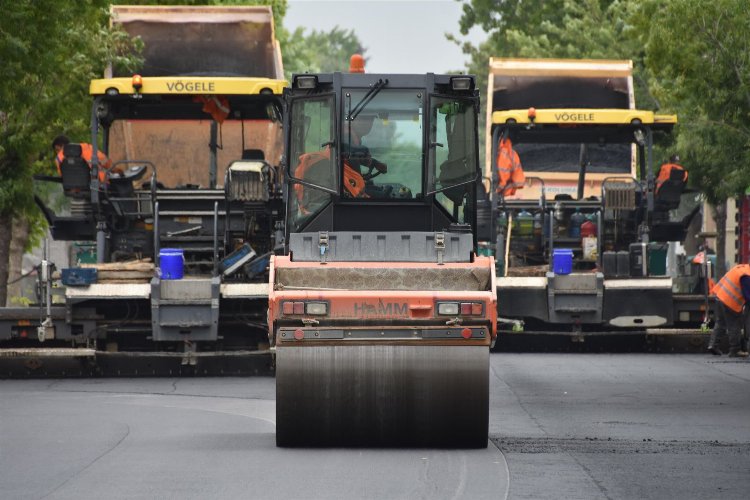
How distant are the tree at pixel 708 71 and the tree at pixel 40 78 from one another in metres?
7.27

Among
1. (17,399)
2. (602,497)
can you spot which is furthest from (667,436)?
(17,399)

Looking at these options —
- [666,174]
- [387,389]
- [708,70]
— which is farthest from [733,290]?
[387,389]

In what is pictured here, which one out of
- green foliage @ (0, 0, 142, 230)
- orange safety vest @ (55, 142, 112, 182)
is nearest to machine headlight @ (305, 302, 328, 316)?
orange safety vest @ (55, 142, 112, 182)

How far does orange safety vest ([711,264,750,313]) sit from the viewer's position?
19344 mm

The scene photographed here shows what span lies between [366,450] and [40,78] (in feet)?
40.9

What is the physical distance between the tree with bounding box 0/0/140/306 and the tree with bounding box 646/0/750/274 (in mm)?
7270

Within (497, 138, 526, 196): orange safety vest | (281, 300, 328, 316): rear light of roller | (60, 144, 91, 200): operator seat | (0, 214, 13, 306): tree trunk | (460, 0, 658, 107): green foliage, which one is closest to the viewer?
(281, 300, 328, 316): rear light of roller

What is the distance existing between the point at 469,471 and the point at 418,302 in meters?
1.49

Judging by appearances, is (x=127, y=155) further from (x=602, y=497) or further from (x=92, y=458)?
(x=602, y=497)

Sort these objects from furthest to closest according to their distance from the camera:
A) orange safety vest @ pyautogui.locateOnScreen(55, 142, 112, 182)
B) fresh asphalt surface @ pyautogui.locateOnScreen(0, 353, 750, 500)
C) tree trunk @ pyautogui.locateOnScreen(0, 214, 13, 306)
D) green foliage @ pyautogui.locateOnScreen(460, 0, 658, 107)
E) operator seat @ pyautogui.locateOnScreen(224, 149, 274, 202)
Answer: green foliage @ pyautogui.locateOnScreen(460, 0, 658, 107) < tree trunk @ pyautogui.locateOnScreen(0, 214, 13, 306) < orange safety vest @ pyautogui.locateOnScreen(55, 142, 112, 182) < operator seat @ pyautogui.locateOnScreen(224, 149, 274, 202) < fresh asphalt surface @ pyautogui.locateOnScreen(0, 353, 750, 500)

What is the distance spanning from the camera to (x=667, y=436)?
12883 mm

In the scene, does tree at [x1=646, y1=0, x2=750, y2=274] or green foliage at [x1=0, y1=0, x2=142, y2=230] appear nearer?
green foliage at [x1=0, y1=0, x2=142, y2=230]

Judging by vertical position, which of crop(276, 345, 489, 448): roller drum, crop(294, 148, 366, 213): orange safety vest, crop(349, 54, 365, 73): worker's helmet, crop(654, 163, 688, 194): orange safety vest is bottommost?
crop(276, 345, 489, 448): roller drum

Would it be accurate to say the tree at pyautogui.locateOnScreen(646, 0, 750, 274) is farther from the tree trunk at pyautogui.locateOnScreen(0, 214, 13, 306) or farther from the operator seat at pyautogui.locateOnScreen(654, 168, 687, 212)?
the tree trunk at pyautogui.locateOnScreen(0, 214, 13, 306)
